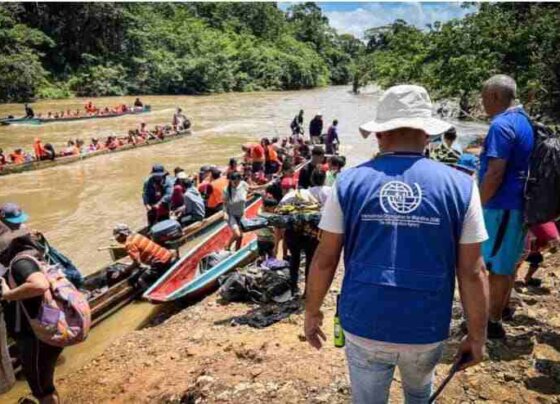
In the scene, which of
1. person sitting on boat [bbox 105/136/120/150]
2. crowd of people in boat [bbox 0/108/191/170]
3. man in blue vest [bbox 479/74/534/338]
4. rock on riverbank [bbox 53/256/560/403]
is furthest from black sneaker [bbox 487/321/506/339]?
person sitting on boat [bbox 105/136/120/150]

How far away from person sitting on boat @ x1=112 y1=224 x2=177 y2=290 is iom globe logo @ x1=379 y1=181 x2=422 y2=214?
637 centimetres

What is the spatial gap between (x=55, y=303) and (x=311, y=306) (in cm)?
222

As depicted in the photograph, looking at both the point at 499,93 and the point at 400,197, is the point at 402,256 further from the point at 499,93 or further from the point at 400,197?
the point at 499,93

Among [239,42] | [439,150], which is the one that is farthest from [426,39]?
[239,42]

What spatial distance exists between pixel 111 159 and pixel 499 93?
18.4 metres

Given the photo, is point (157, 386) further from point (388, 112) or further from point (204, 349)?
point (388, 112)

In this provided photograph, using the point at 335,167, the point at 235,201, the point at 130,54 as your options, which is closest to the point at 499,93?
the point at 335,167

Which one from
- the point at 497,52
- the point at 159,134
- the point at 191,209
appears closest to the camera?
the point at 191,209

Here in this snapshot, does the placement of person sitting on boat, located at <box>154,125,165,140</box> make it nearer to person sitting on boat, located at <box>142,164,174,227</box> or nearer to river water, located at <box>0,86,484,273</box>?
river water, located at <box>0,86,484,273</box>

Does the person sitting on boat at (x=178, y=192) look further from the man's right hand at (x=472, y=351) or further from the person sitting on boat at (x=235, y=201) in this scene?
the man's right hand at (x=472, y=351)

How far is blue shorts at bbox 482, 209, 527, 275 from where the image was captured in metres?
3.69

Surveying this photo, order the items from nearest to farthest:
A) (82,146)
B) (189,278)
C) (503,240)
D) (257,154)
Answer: (503,240)
(189,278)
(257,154)
(82,146)

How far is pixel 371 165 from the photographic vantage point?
2064 millimetres

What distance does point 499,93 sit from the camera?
3.60 m
